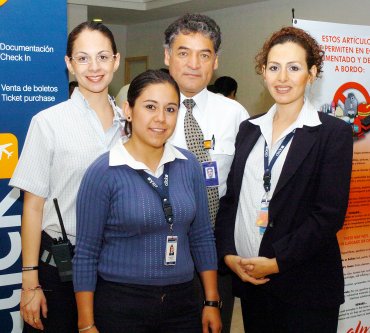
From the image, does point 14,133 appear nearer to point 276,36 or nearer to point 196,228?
point 196,228

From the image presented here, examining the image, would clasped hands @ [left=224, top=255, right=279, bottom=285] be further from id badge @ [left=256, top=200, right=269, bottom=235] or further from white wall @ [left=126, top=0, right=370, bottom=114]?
white wall @ [left=126, top=0, right=370, bottom=114]

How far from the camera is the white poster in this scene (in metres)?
2.99

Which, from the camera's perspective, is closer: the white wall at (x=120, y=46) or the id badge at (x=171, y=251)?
the id badge at (x=171, y=251)

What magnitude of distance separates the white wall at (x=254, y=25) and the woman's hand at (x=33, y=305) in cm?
574

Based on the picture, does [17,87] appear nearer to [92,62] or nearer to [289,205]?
[92,62]

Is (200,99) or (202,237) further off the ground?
(200,99)

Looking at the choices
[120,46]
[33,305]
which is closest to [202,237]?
[33,305]

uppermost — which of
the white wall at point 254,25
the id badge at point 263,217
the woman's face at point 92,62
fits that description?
the white wall at point 254,25

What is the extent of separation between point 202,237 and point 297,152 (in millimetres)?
494

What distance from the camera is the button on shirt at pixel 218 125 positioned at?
7.19 feet

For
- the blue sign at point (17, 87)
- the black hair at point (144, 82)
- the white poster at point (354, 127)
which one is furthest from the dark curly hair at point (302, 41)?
the blue sign at point (17, 87)

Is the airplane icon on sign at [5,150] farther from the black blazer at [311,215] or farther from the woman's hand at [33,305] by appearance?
the black blazer at [311,215]

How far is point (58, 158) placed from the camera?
186cm

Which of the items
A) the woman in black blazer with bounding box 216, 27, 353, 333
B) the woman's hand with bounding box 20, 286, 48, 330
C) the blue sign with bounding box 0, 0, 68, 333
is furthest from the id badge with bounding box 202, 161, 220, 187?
the blue sign with bounding box 0, 0, 68, 333
